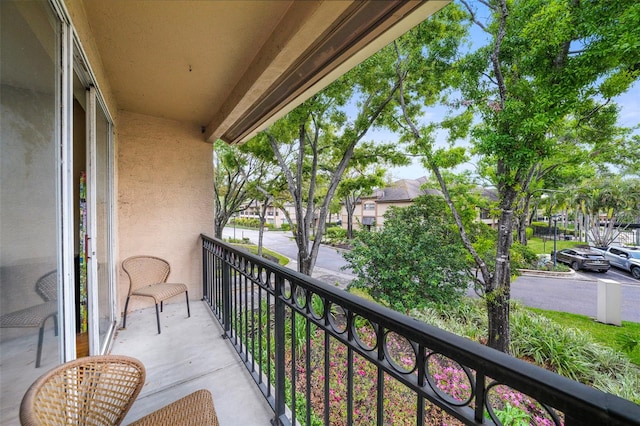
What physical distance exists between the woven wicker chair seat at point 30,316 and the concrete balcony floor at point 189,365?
88 centimetres

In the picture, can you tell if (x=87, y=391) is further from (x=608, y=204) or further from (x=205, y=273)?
(x=608, y=204)

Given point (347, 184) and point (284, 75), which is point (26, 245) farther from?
point (347, 184)

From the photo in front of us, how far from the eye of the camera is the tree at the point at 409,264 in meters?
4.77

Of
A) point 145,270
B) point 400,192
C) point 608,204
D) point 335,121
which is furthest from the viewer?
point 400,192

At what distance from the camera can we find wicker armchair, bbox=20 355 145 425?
80 cm

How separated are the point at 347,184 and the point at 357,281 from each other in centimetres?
310

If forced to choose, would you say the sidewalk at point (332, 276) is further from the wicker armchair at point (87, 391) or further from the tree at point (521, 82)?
the wicker armchair at point (87, 391)

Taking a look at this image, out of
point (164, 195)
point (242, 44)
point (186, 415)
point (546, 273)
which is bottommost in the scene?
point (546, 273)

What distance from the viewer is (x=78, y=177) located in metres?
2.13

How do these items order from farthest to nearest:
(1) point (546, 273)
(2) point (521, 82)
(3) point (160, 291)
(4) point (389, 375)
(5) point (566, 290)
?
(1) point (546, 273) < (5) point (566, 290) < (2) point (521, 82) < (3) point (160, 291) < (4) point (389, 375)

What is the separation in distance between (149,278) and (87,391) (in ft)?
7.65

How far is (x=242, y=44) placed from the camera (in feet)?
5.84

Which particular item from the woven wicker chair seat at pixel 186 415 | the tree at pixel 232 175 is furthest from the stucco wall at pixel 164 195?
the tree at pixel 232 175

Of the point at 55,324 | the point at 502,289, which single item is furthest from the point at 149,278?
the point at 502,289
